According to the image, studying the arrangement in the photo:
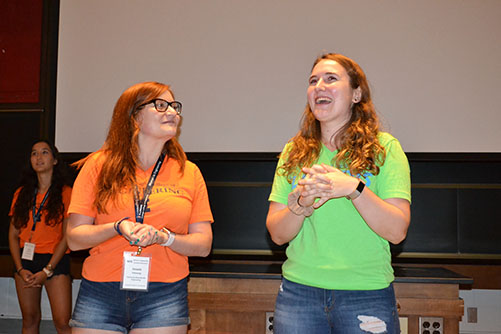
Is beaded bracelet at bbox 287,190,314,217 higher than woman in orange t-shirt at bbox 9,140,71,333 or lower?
higher

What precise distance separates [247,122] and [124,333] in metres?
2.71

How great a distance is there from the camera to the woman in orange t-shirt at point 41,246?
336 cm

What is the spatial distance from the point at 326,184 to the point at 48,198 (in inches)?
114

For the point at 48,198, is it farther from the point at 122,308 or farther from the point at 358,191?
the point at 358,191

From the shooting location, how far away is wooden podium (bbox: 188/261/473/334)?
2852mm

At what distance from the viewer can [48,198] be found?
3.53 metres

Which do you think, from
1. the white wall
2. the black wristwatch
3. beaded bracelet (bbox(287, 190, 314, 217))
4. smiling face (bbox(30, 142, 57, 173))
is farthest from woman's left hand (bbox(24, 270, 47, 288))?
the black wristwatch

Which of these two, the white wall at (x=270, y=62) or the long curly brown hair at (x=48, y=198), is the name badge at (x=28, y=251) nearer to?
the long curly brown hair at (x=48, y=198)

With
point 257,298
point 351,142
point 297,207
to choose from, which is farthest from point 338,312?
point 257,298

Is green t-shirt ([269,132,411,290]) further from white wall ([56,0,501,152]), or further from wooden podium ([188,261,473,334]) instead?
white wall ([56,0,501,152])

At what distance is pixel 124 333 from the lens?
→ 1.52 m

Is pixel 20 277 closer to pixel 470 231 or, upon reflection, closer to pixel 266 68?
pixel 266 68

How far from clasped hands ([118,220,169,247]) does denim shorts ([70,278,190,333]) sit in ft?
0.59

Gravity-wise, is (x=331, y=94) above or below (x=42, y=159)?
above
